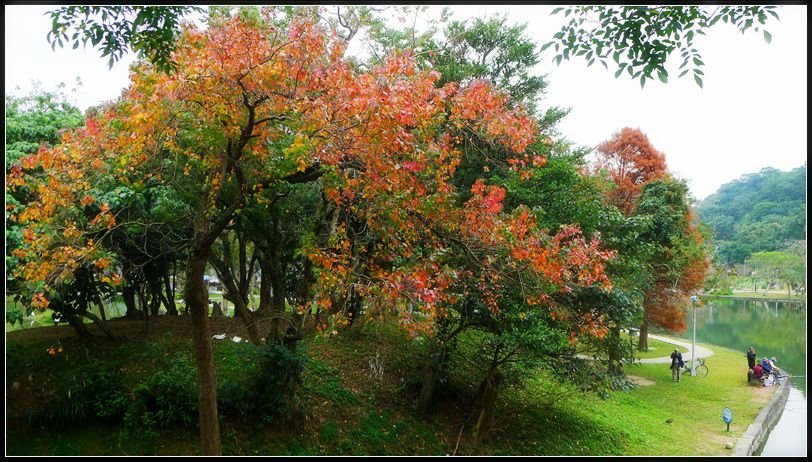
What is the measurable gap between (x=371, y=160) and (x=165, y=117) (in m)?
1.49

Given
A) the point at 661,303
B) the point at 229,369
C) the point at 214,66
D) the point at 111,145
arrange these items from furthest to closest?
the point at 661,303
the point at 229,369
the point at 111,145
the point at 214,66

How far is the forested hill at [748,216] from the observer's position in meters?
12.9

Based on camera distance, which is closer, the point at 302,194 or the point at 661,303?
the point at 302,194

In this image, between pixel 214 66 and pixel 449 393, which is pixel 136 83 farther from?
pixel 449 393

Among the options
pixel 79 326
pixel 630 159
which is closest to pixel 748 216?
pixel 630 159

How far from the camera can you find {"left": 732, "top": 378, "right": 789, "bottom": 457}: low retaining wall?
6.65 metres

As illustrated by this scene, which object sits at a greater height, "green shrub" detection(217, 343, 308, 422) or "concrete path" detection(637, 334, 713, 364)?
"green shrub" detection(217, 343, 308, 422)

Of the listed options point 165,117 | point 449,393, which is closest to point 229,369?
point 449,393

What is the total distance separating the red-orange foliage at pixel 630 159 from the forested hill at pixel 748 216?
2.56m

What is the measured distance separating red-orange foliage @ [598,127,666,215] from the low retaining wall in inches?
187

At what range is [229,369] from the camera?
5637 mm

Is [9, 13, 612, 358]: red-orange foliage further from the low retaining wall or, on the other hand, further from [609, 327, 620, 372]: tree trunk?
the low retaining wall

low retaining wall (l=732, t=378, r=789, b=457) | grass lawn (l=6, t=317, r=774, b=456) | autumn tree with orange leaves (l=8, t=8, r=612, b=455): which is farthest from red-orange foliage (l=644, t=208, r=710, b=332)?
autumn tree with orange leaves (l=8, t=8, r=612, b=455)

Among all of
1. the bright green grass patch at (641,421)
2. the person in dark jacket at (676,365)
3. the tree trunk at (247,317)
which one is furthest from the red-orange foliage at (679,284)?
the tree trunk at (247,317)
